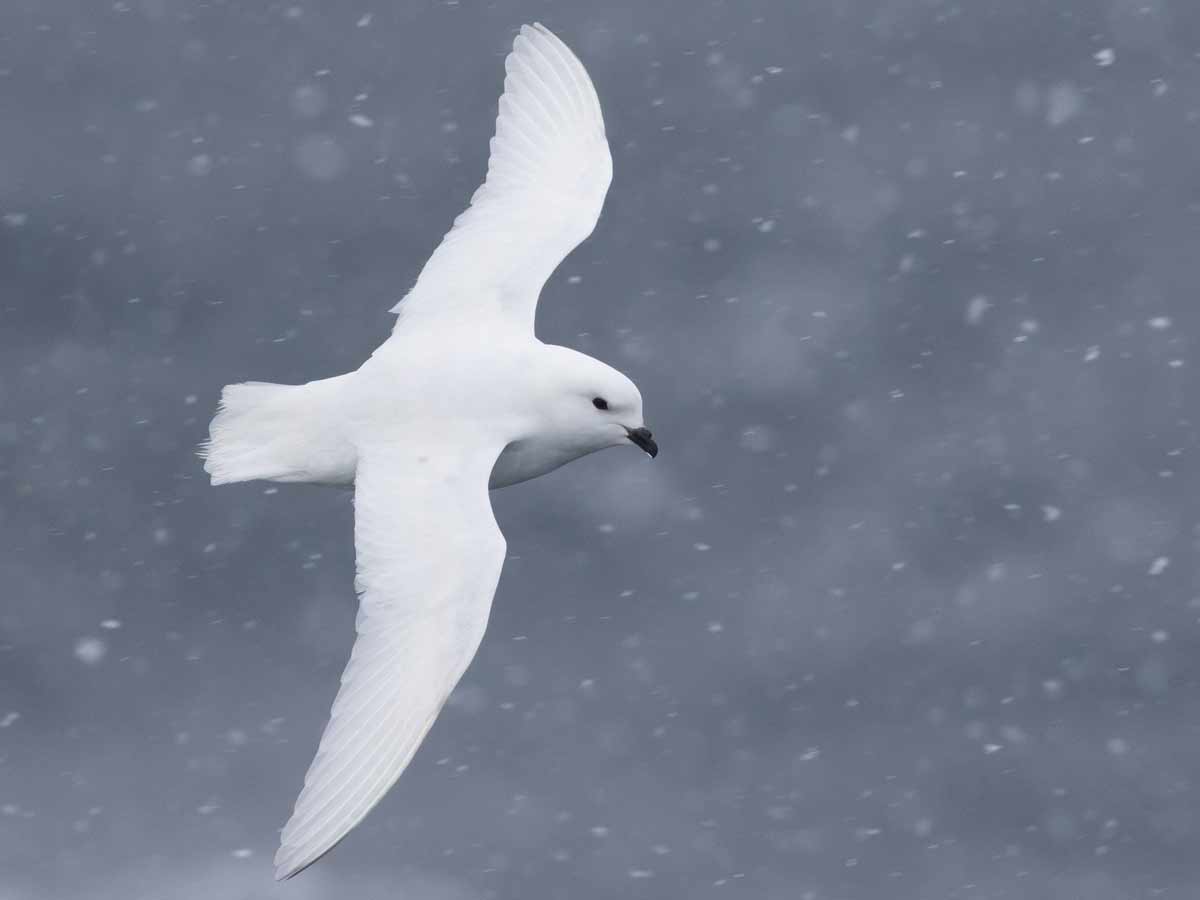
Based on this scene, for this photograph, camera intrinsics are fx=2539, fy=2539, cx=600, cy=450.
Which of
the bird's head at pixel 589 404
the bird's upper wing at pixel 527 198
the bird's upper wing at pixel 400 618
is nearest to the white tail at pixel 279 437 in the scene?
the bird's upper wing at pixel 400 618

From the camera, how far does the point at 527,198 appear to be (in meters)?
12.8

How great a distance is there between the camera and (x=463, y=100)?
19219 millimetres

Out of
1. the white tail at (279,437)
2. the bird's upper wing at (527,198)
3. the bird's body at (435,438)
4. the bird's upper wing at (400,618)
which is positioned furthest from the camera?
the bird's upper wing at (527,198)

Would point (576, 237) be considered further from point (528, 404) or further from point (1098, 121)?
point (1098, 121)

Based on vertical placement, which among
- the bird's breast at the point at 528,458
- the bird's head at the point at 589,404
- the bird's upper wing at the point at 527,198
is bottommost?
the bird's breast at the point at 528,458

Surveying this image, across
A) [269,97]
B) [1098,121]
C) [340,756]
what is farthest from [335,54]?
[340,756]

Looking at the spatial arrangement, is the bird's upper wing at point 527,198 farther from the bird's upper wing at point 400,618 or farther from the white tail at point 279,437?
the bird's upper wing at point 400,618

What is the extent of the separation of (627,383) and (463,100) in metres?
8.31

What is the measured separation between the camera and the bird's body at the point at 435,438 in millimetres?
10109

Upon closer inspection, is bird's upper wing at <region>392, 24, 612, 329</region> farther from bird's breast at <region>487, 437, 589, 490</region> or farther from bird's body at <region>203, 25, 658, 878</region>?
bird's breast at <region>487, 437, 589, 490</region>

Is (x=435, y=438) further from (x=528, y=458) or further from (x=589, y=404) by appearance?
(x=589, y=404)

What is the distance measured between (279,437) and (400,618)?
4.41 ft

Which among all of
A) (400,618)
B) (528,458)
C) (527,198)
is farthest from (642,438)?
(527,198)

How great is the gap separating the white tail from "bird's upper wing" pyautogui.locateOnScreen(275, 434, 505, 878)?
27cm
